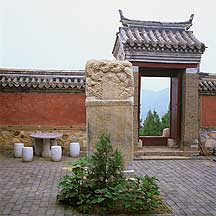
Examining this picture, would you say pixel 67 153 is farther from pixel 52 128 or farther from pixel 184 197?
pixel 184 197

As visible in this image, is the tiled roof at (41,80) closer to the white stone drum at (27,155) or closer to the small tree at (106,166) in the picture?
the white stone drum at (27,155)

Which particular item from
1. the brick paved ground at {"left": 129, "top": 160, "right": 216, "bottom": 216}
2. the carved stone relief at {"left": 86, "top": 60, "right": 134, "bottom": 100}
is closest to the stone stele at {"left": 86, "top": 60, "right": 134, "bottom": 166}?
the carved stone relief at {"left": 86, "top": 60, "right": 134, "bottom": 100}

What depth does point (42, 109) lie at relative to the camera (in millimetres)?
10375

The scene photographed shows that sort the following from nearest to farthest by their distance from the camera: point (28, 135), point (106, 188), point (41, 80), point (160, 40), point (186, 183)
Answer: point (106, 188) < point (186, 183) < point (28, 135) < point (160, 40) < point (41, 80)

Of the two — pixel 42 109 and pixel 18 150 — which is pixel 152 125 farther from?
pixel 18 150

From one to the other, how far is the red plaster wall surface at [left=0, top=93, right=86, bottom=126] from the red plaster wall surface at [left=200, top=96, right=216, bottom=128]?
3.99 metres

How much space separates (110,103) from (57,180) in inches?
80.6

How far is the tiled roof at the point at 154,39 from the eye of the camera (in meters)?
9.91

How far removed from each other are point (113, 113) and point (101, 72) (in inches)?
31.4

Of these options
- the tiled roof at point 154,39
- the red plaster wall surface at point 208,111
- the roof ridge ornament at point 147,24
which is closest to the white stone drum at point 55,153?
the tiled roof at point 154,39

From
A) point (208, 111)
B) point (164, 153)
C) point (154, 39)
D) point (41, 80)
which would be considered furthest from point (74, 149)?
point (208, 111)

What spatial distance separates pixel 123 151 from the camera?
597cm

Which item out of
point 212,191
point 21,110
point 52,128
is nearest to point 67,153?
point 52,128

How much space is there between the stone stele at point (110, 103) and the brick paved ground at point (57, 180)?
1.17 metres
